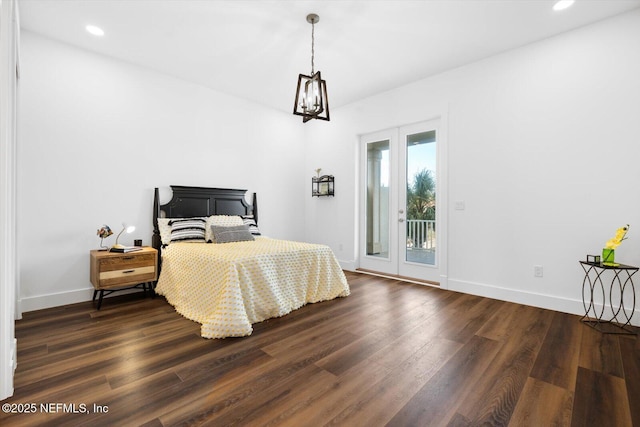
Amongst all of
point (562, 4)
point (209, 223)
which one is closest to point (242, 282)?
point (209, 223)

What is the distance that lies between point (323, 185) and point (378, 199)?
1093 mm

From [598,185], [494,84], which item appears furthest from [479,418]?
[494,84]

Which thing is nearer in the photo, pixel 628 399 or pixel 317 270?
pixel 628 399

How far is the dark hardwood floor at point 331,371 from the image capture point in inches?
58.3

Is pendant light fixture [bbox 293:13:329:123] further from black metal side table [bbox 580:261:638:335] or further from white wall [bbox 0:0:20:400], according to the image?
black metal side table [bbox 580:261:638:335]

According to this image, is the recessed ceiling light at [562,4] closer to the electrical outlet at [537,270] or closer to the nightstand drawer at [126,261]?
the electrical outlet at [537,270]

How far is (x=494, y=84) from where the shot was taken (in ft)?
11.3

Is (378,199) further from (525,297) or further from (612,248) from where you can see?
(612,248)

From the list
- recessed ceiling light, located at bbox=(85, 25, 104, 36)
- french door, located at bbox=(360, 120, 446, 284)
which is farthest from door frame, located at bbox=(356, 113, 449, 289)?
recessed ceiling light, located at bbox=(85, 25, 104, 36)

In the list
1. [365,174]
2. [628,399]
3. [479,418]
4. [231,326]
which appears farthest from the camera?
[365,174]

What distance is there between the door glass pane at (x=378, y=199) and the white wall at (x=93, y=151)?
2.22 m

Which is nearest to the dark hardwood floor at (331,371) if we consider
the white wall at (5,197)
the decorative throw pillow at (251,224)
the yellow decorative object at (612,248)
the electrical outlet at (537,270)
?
the white wall at (5,197)

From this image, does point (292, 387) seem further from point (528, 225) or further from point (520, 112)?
point (520, 112)

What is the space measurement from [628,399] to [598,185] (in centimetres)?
207
